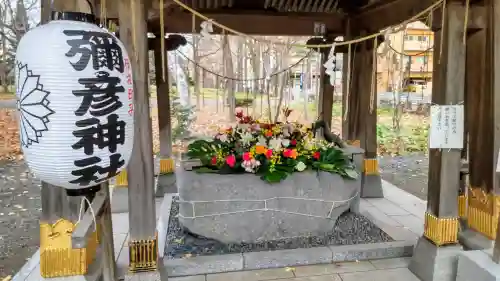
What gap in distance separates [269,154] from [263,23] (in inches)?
94.9

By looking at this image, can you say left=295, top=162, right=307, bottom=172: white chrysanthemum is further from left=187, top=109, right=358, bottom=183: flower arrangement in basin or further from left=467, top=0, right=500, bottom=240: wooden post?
left=467, top=0, right=500, bottom=240: wooden post

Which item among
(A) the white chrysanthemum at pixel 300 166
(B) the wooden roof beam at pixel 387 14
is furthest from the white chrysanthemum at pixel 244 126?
(B) the wooden roof beam at pixel 387 14

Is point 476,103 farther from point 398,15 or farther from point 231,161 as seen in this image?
point 231,161

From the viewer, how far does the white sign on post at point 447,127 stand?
11.1 feet

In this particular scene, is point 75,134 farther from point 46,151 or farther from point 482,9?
point 482,9

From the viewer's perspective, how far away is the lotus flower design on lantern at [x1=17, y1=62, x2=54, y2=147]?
182cm

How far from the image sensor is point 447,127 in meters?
3.40

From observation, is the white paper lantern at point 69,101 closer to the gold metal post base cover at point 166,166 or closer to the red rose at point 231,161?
the red rose at point 231,161

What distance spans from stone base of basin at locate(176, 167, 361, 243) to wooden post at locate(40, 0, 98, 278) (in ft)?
4.81

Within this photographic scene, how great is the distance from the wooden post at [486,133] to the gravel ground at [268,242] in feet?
3.61

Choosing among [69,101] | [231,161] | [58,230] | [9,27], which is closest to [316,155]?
[231,161]

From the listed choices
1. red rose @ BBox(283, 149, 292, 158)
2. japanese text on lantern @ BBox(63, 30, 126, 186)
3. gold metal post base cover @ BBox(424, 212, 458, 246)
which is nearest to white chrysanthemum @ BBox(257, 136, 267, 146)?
red rose @ BBox(283, 149, 292, 158)

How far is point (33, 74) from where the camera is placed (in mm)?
1825

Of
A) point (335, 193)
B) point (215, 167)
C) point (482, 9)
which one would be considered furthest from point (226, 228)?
point (482, 9)
